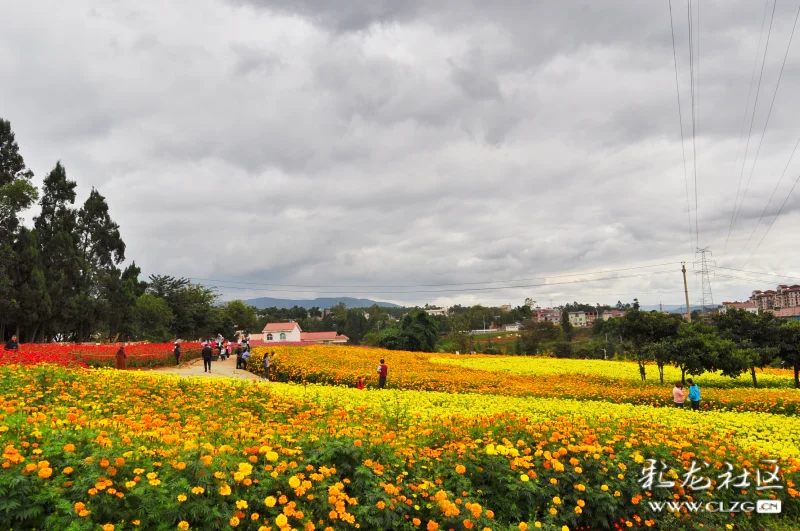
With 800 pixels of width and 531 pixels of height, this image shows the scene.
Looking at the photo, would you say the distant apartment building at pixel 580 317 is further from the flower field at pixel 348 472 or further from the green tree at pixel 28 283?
the flower field at pixel 348 472

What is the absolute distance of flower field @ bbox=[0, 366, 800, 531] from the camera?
3576 millimetres

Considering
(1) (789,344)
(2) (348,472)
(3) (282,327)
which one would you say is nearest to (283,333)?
(3) (282,327)

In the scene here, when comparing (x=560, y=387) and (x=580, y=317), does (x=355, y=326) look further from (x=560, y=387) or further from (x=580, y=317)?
(x=580, y=317)

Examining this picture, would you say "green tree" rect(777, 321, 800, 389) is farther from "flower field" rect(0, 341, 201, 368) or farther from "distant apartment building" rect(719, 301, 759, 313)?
"flower field" rect(0, 341, 201, 368)

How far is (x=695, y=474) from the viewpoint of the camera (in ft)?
19.3

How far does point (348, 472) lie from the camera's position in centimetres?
445

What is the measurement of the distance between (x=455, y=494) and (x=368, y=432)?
4.27 ft

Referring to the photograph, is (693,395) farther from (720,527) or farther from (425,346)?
(425,346)

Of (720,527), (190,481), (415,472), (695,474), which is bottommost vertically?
(720,527)

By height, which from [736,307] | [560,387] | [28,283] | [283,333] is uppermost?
[28,283]

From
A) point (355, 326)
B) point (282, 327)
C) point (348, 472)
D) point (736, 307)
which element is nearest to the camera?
point (348, 472)

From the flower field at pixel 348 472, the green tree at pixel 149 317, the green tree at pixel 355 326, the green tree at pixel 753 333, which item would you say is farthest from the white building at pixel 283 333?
the flower field at pixel 348 472

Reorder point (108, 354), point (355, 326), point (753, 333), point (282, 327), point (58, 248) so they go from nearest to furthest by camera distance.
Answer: point (753, 333) < point (108, 354) < point (58, 248) < point (282, 327) < point (355, 326)

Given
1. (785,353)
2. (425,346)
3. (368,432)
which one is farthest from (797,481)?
(425,346)
